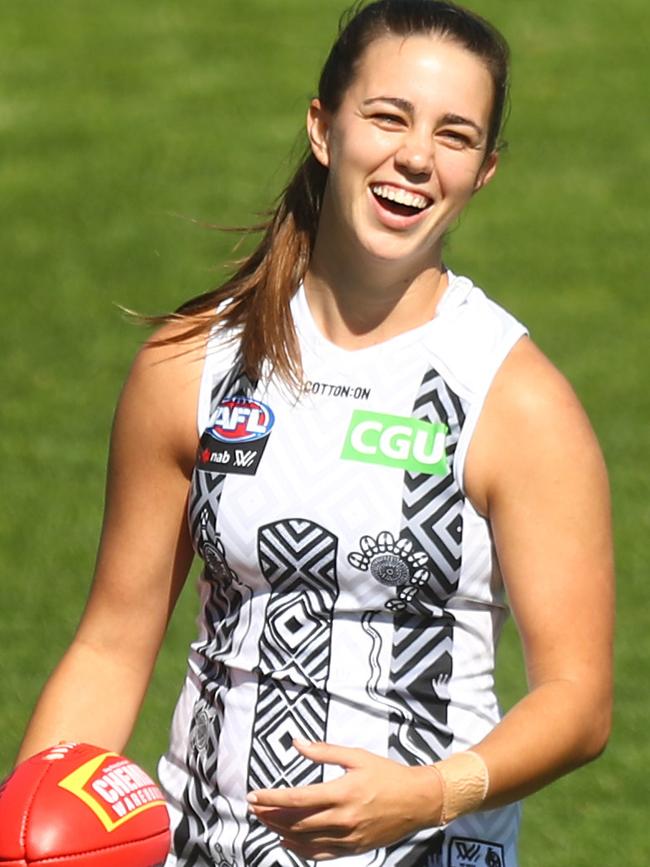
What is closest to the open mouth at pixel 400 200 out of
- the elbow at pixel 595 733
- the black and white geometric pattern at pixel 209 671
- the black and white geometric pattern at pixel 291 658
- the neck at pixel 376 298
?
the neck at pixel 376 298

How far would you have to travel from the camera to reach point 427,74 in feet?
10.9

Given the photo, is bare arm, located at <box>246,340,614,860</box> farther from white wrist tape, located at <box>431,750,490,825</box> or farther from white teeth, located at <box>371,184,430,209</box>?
white teeth, located at <box>371,184,430,209</box>

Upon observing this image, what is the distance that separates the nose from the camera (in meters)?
3.25

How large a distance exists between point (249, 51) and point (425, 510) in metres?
8.78

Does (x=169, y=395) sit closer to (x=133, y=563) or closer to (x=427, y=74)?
(x=133, y=563)

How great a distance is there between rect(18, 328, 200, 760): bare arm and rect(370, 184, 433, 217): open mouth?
463 mm

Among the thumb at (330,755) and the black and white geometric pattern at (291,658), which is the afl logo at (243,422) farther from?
the thumb at (330,755)

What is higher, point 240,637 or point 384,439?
point 384,439

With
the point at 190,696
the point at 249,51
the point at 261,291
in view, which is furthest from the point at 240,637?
the point at 249,51

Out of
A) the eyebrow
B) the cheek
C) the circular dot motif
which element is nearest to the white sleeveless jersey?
→ the circular dot motif

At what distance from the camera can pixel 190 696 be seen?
3449 mm

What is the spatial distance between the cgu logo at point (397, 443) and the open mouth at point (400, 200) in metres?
0.36

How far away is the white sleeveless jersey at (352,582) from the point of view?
127 inches

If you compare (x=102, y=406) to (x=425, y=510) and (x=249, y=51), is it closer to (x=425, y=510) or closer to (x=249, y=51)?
(x=249, y=51)
